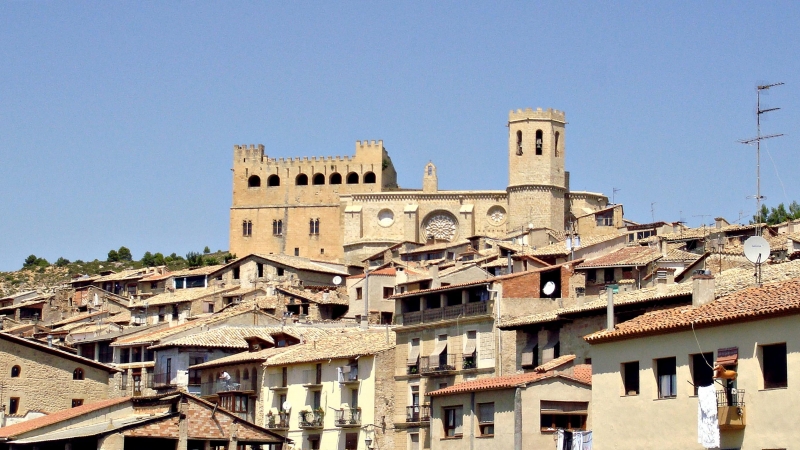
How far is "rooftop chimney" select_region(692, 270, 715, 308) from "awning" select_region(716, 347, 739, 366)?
3.77 metres

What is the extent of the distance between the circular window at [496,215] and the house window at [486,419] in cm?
7992

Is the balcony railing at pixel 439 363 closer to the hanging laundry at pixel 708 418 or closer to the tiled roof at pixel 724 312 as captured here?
the tiled roof at pixel 724 312

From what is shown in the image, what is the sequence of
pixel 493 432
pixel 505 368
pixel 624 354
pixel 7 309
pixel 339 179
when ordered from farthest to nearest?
pixel 339 179 → pixel 7 309 → pixel 505 368 → pixel 493 432 → pixel 624 354

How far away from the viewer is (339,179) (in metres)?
135

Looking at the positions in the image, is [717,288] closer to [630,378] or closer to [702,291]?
[702,291]

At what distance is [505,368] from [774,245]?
17.5 meters

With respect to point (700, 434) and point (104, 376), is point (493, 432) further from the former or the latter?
point (104, 376)

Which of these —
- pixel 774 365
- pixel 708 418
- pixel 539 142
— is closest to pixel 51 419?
pixel 708 418

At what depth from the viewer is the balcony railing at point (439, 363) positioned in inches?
1948

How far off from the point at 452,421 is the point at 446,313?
30.6 feet

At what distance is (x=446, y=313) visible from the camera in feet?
167

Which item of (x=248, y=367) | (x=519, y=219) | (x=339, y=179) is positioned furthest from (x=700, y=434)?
(x=339, y=179)

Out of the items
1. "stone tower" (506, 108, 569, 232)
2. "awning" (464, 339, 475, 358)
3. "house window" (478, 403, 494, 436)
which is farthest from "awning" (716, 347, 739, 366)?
"stone tower" (506, 108, 569, 232)

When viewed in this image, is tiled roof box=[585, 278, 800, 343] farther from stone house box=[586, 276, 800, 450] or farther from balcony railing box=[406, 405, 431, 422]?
balcony railing box=[406, 405, 431, 422]
